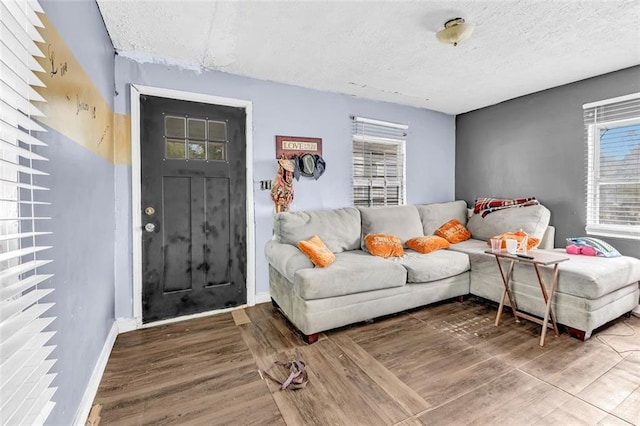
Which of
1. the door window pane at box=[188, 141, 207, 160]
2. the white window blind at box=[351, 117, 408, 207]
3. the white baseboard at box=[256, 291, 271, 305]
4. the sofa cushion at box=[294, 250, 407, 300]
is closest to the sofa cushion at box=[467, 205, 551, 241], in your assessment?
the white window blind at box=[351, 117, 408, 207]

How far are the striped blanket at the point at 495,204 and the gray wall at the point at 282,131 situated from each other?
26.8 inches

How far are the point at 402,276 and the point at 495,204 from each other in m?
1.99

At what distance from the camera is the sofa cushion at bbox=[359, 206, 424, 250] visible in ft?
11.1

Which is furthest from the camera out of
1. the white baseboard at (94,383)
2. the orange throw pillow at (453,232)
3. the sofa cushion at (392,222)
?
the orange throw pillow at (453,232)

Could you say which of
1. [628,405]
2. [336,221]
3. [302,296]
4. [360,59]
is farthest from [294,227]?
[628,405]

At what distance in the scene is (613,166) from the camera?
2992 mm

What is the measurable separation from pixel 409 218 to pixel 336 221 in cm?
100

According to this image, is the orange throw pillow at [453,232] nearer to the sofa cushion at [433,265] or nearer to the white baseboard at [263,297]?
the sofa cushion at [433,265]

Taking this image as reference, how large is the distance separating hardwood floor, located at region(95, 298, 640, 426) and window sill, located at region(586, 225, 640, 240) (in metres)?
0.79

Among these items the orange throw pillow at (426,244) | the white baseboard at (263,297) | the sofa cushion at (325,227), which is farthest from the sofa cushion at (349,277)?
the white baseboard at (263,297)

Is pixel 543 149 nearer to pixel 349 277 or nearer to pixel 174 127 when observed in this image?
pixel 349 277

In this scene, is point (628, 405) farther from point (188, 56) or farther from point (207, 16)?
point (188, 56)

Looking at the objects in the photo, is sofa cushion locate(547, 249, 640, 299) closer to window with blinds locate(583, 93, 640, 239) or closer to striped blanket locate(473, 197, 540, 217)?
window with blinds locate(583, 93, 640, 239)

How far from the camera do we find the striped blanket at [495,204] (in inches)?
139
